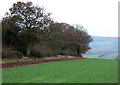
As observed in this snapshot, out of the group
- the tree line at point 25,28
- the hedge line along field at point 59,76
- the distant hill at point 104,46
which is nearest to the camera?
the hedge line along field at point 59,76

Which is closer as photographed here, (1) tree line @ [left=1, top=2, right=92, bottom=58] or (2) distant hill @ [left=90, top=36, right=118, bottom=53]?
(1) tree line @ [left=1, top=2, right=92, bottom=58]

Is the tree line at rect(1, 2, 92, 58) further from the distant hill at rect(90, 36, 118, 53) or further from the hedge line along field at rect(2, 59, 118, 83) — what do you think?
the distant hill at rect(90, 36, 118, 53)

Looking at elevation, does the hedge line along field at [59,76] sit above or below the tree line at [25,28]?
below

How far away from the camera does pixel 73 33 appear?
50438mm

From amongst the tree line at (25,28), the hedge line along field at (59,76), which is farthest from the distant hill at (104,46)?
the hedge line along field at (59,76)

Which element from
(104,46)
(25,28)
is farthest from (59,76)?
(104,46)

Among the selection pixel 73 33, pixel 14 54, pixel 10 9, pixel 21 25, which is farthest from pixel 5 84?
pixel 73 33

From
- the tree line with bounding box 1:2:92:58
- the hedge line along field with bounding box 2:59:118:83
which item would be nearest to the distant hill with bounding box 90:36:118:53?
the tree line with bounding box 1:2:92:58

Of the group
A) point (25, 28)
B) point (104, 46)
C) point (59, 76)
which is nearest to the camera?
point (59, 76)

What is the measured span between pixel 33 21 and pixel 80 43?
25.6 meters

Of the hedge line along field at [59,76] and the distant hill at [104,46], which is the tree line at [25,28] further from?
the distant hill at [104,46]

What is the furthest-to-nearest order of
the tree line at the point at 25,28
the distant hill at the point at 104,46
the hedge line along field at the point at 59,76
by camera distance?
the distant hill at the point at 104,46
the tree line at the point at 25,28
the hedge line along field at the point at 59,76

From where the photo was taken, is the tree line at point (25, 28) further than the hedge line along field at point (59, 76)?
Yes

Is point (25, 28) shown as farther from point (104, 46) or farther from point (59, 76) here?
point (104, 46)
